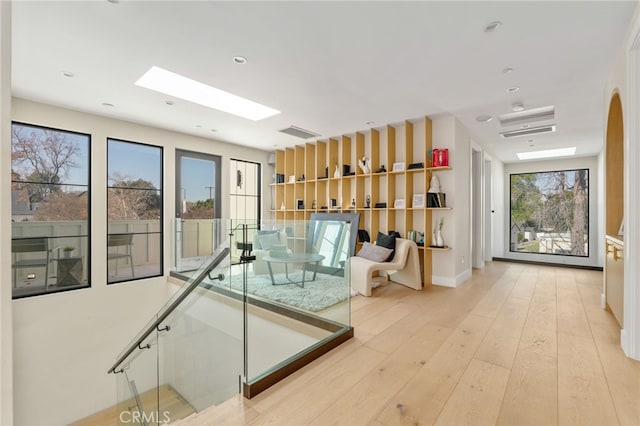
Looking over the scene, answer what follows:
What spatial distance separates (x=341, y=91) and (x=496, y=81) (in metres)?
1.71

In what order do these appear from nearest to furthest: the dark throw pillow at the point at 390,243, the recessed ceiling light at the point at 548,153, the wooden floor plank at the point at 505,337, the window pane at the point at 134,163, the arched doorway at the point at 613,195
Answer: the wooden floor plank at the point at 505,337
the arched doorway at the point at 613,195
the dark throw pillow at the point at 390,243
the window pane at the point at 134,163
the recessed ceiling light at the point at 548,153

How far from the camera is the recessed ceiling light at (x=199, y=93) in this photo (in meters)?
3.31

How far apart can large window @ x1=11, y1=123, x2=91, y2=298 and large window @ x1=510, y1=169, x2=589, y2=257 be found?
30.0 ft

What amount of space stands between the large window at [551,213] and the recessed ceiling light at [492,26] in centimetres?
650

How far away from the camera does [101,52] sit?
8.65ft

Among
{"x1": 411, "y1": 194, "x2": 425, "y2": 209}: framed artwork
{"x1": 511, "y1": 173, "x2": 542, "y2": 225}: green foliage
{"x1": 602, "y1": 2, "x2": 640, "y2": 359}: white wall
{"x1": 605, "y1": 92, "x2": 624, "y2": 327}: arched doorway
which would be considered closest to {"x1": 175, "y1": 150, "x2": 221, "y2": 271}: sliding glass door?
{"x1": 411, "y1": 194, "x2": 425, "y2": 209}: framed artwork

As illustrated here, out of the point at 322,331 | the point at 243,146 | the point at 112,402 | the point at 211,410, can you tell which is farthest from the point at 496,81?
the point at 112,402

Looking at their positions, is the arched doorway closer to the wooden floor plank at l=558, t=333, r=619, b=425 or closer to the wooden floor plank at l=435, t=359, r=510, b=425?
the wooden floor plank at l=558, t=333, r=619, b=425

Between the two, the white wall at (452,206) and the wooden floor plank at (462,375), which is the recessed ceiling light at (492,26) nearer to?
the white wall at (452,206)

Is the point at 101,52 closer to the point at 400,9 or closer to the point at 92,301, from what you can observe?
the point at 400,9

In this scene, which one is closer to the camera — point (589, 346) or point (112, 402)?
point (589, 346)

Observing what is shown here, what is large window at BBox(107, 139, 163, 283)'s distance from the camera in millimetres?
4570

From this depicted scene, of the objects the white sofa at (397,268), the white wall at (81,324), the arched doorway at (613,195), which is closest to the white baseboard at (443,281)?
the white sofa at (397,268)

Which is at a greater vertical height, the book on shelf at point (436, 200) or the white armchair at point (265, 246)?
the book on shelf at point (436, 200)
